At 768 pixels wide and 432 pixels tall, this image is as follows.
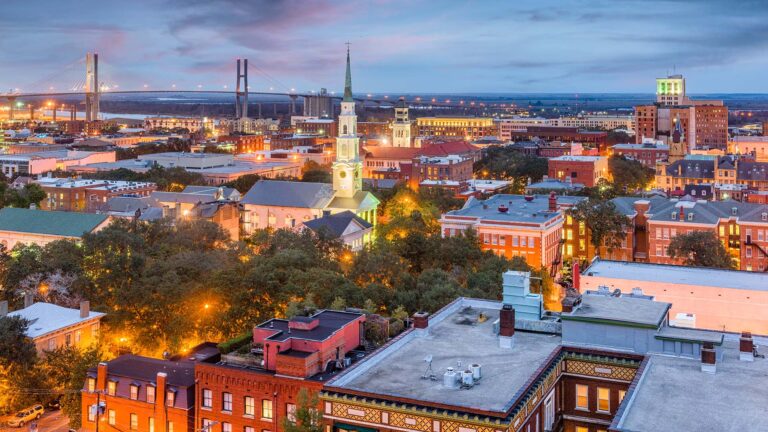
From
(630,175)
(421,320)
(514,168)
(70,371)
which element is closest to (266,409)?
(421,320)

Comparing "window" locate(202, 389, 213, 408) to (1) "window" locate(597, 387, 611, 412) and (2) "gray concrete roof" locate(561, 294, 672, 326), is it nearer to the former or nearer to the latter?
(2) "gray concrete roof" locate(561, 294, 672, 326)

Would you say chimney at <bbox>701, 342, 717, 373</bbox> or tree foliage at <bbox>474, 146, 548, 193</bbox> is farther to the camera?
tree foliage at <bbox>474, 146, 548, 193</bbox>

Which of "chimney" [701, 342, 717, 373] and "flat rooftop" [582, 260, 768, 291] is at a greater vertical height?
"chimney" [701, 342, 717, 373]

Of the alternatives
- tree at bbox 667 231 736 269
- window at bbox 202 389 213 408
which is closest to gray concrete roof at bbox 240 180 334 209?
tree at bbox 667 231 736 269

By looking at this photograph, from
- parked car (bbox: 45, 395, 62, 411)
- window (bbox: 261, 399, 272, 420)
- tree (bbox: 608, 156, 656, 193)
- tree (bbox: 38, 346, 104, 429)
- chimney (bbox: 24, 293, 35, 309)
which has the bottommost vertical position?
parked car (bbox: 45, 395, 62, 411)

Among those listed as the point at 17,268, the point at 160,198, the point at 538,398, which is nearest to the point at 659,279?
the point at 538,398

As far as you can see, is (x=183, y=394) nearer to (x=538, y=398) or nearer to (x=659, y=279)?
(x=538, y=398)

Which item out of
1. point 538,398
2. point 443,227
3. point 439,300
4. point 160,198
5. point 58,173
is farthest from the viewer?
point 58,173
